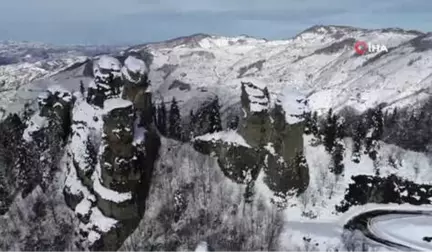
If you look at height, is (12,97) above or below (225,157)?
below

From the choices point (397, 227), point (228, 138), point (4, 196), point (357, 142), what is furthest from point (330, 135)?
point (4, 196)

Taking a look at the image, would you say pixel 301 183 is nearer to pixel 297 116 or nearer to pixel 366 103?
pixel 297 116

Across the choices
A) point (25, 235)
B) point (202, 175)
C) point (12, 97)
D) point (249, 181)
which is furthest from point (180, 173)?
point (12, 97)

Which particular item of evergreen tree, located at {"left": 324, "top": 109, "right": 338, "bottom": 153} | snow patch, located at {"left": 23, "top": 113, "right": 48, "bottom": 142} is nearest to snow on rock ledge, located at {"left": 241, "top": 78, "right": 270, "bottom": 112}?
evergreen tree, located at {"left": 324, "top": 109, "right": 338, "bottom": 153}

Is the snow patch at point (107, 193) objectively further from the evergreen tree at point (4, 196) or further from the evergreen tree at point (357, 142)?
the evergreen tree at point (357, 142)

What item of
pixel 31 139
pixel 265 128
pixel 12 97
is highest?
pixel 265 128
